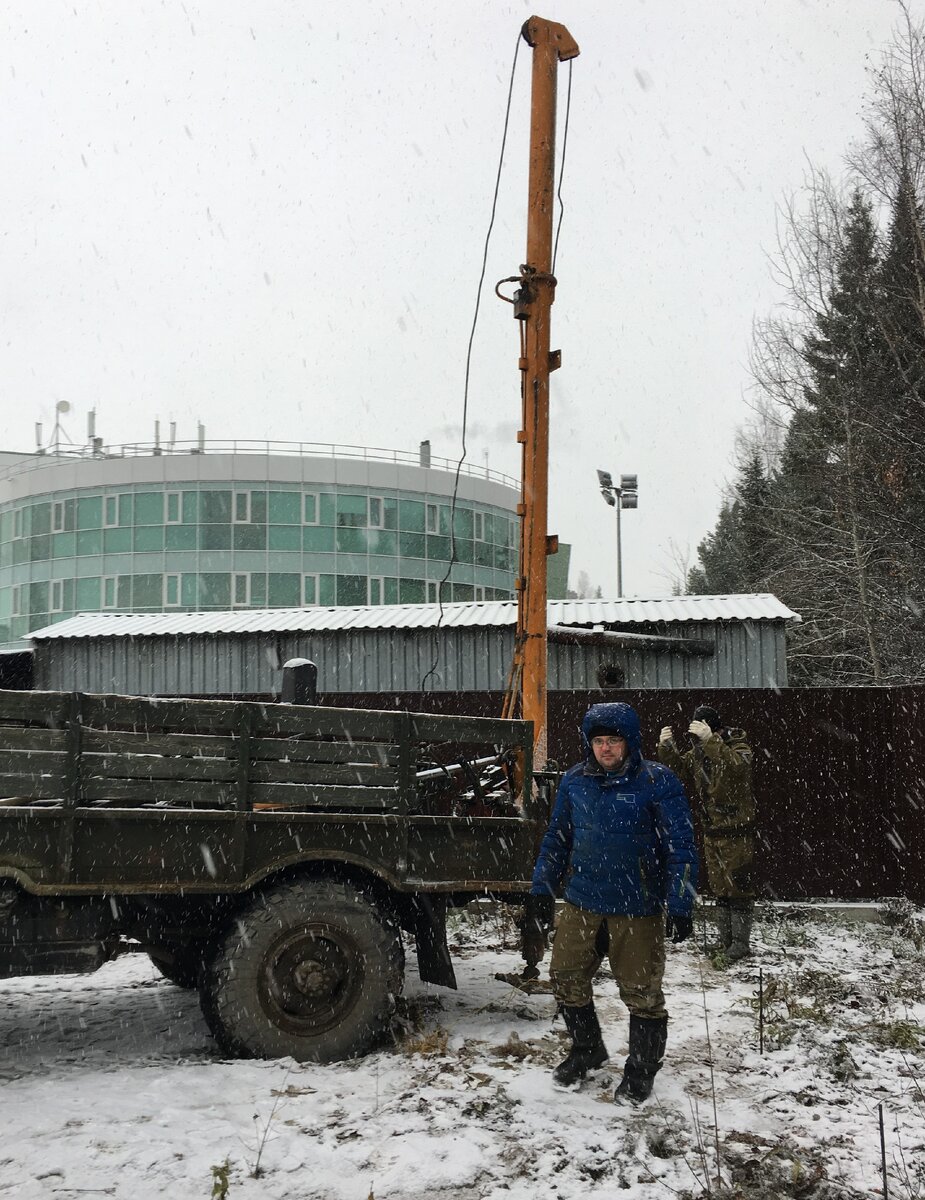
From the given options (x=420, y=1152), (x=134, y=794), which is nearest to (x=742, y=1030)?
(x=420, y=1152)

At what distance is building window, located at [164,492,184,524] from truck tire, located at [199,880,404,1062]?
31.1m

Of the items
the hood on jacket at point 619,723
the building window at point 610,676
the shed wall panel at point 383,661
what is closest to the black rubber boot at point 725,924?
the hood on jacket at point 619,723

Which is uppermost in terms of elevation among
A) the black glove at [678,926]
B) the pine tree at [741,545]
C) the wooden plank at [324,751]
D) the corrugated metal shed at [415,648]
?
the pine tree at [741,545]

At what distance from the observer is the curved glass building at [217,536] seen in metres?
33.8

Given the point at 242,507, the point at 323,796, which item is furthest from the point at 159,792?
the point at 242,507

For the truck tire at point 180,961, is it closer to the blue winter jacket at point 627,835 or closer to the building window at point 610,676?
the blue winter jacket at point 627,835

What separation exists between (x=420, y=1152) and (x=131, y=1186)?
3.35 ft

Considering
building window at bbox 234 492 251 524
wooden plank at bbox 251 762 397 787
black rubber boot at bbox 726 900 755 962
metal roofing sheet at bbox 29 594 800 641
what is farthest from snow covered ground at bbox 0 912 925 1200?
building window at bbox 234 492 251 524

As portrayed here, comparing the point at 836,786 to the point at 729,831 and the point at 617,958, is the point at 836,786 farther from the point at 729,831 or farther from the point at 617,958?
the point at 617,958

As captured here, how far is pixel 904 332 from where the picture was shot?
19250 millimetres

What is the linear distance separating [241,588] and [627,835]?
30.6 meters

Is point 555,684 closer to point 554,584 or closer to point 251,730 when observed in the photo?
point 251,730

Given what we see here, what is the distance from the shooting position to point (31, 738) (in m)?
4.34

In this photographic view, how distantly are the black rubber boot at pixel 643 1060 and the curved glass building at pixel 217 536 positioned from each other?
98.5ft
